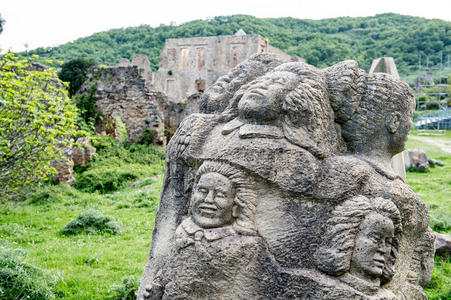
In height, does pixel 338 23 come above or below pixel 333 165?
above

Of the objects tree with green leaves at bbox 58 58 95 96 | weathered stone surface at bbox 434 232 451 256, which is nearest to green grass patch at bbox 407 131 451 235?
weathered stone surface at bbox 434 232 451 256

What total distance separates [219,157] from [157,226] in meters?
0.88

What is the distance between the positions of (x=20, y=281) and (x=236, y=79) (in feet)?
9.65

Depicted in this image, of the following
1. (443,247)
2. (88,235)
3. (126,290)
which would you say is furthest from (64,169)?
(443,247)

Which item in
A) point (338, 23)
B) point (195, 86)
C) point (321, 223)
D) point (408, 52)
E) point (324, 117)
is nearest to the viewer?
point (321, 223)

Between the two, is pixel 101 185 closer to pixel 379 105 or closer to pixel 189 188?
pixel 189 188

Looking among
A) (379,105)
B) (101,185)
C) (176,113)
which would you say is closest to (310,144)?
(379,105)

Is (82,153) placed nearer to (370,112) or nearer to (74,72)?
(370,112)

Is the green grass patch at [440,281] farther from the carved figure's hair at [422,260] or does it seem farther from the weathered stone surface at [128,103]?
the weathered stone surface at [128,103]

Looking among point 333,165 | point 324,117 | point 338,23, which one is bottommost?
point 333,165

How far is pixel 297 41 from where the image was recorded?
47.2 meters

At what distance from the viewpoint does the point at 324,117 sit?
2.91m

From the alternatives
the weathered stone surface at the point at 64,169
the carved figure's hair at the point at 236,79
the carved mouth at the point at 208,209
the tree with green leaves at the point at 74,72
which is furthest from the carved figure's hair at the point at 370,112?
the tree with green leaves at the point at 74,72

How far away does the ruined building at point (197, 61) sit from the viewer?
31.8m
